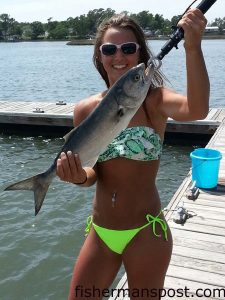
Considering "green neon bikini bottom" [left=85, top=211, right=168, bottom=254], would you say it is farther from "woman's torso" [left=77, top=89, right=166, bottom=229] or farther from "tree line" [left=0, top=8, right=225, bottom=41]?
"tree line" [left=0, top=8, right=225, bottom=41]

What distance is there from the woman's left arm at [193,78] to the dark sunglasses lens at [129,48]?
46cm

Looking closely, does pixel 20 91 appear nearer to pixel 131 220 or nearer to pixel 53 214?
pixel 53 214

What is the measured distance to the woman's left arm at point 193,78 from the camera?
243 cm

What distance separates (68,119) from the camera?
1512cm

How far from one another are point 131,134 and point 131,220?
2.13 ft

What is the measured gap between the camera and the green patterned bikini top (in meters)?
2.98

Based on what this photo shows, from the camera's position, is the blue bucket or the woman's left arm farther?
the blue bucket

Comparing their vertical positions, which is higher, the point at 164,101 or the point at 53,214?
the point at 164,101

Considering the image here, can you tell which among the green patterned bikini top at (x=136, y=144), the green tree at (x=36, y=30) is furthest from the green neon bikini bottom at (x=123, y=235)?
the green tree at (x=36, y=30)

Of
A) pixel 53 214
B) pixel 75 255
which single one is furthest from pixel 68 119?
pixel 75 255

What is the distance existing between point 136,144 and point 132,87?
527mm

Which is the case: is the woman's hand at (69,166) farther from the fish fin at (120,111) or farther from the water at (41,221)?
the water at (41,221)

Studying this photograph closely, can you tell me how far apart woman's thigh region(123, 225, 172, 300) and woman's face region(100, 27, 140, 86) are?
3.88 feet

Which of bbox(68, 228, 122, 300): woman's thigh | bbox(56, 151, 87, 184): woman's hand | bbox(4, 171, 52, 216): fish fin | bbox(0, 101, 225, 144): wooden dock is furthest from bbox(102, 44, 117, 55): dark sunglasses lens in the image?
bbox(0, 101, 225, 144): wooden dock
